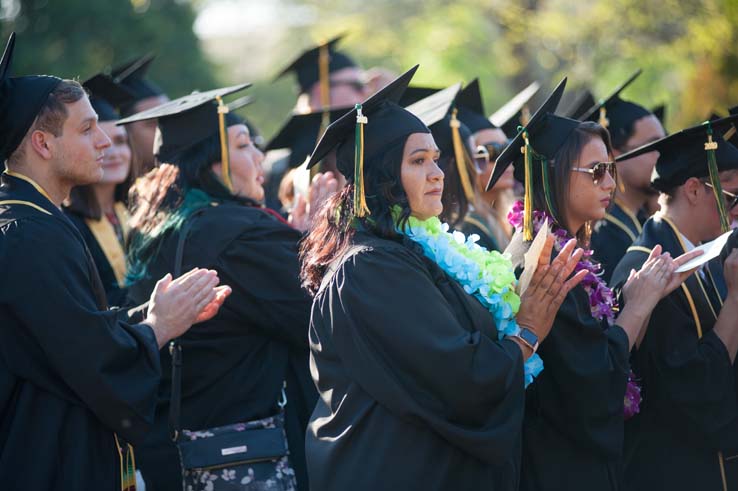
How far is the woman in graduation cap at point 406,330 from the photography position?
340 centimetres

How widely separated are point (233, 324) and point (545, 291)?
1.72 metres

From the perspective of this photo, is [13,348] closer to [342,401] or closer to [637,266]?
[342,401]

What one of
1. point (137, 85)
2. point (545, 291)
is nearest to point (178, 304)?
point (545, 291)

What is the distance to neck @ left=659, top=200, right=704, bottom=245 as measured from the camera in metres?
4.80

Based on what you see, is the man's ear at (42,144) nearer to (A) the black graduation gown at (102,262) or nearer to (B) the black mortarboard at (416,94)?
(A) the black graduation gown at (102,262)

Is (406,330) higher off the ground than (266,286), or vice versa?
(406,330)

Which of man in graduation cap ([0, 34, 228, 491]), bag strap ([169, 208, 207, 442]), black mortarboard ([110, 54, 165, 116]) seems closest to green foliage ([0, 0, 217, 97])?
black mortarboard ([110, 54, 165, 116])

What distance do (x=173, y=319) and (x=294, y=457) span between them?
3.65 ft

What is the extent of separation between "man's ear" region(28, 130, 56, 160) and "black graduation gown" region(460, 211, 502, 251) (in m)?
2.72

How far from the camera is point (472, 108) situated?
6953 mm

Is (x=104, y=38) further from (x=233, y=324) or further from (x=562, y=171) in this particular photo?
(x=562, y=171)

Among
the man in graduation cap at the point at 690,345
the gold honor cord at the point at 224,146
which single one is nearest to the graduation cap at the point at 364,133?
the gold honor cord at the point at 224,146

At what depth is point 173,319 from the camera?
12.9ft

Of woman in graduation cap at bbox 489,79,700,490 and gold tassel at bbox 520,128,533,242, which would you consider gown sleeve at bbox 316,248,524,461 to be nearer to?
woman in graduation cap at bbox 489,79,700,490
